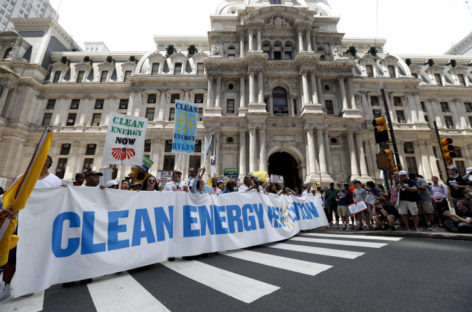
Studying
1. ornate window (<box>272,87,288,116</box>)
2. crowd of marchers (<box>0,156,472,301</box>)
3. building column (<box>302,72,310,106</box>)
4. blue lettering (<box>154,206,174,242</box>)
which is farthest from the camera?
ornate window (<box>272,87,288,116</box>)

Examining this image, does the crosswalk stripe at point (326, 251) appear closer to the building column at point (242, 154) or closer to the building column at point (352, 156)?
the building column at point (242, 154)

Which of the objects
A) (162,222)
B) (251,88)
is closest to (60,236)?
(162,222)

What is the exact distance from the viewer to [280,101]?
23.9 m

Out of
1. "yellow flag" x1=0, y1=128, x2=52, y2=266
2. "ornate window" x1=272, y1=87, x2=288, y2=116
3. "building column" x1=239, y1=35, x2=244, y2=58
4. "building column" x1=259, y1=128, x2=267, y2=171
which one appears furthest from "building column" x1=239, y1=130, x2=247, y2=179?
"yellow flag" x1=0, y1=128, x2=52, y2=266

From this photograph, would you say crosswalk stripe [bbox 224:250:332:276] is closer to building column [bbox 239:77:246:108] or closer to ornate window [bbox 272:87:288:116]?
building column [bbox 239:77:246:108]

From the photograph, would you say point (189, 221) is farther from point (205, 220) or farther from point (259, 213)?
point (259, 213)

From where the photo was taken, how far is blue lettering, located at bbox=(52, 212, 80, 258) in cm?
308

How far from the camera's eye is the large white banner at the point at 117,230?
2.93 metres

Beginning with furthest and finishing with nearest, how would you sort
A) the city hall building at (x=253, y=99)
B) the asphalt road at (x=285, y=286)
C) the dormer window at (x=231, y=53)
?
the dormer window at (x=231, y=53)
the city hall building at (x=253, y=99)
the asphalt road at (x=285, y=286)

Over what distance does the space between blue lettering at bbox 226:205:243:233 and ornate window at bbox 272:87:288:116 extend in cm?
1907

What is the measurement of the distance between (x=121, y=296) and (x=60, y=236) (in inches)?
55.1

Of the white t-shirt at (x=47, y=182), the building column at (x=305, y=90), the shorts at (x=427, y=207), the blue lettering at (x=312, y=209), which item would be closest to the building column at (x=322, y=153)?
the building column at (x=305, y=90)

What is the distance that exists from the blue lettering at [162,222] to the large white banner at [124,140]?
3526 millimetres

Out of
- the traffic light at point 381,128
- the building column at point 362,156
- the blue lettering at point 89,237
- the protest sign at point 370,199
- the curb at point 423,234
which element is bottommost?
the curb at point 423,234
